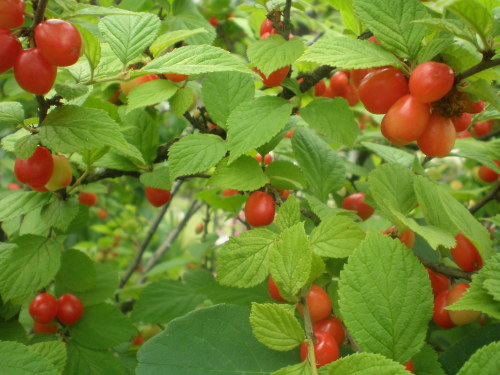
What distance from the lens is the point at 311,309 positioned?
62 centimetres

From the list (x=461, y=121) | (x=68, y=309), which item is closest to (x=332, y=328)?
(x=461, y=121)

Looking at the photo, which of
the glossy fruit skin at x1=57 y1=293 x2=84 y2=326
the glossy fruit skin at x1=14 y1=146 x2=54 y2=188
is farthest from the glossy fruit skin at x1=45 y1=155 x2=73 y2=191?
the glossy fruit skin at x1=57 y1=293 x2=84 y2=326

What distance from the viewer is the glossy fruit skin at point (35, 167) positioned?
2.44ft

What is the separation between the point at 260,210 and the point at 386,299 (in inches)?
13.1

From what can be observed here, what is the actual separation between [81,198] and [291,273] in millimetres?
833

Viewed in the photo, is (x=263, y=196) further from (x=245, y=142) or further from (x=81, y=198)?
(x=81, y=198)

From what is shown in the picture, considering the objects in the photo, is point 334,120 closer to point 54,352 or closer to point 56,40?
point 56,40

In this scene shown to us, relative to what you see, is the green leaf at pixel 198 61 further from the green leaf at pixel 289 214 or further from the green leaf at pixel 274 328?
the green leaf at pixel 274 328

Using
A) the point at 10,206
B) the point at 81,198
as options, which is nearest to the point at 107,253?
the point at 81,198

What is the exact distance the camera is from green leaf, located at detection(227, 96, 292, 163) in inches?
28.6

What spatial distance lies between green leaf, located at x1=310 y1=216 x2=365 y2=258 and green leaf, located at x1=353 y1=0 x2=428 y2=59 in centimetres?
26

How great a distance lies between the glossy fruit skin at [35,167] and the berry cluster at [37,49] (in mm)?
200

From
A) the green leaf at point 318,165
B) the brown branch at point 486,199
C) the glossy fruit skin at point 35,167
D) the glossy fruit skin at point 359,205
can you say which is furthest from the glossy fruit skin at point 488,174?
the glossy fruit skin at point 35,167

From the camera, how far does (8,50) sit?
1.80ft
